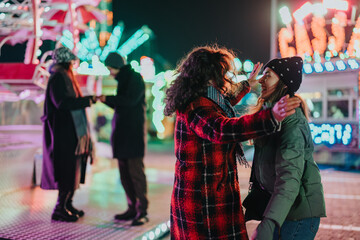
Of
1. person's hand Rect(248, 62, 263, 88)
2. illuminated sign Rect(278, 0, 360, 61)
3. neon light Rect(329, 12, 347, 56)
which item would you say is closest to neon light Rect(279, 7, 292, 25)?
illuminated sign Rect(278, 0, 360, 61)

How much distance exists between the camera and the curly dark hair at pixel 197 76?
203cm

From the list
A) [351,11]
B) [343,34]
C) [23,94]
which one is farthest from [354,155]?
[23,94]

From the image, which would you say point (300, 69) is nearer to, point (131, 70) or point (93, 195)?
point (131, 70)

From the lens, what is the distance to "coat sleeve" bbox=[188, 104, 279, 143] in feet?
5.69

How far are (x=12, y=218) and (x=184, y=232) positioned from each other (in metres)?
3.36

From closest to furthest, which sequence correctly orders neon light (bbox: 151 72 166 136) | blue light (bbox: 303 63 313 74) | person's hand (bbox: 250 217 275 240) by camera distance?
person's hand (bbox: 250 217 275 240) < blue light (bbox: 303 63 313 74) < neon light (bbox: 151 72 166 136)

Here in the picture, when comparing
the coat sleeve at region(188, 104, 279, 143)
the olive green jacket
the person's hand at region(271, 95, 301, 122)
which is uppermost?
the person's hand at region(271, 95, 301, 122)

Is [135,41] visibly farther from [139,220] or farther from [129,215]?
[139,220]

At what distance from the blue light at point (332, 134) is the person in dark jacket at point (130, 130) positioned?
26.0 ft

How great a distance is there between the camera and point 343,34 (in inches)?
453

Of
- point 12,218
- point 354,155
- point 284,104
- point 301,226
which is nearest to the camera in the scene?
point 284,104

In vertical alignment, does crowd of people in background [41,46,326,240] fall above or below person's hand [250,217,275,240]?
above

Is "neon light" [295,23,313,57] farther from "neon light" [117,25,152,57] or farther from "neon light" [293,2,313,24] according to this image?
"neon light" [117,25,152,57]

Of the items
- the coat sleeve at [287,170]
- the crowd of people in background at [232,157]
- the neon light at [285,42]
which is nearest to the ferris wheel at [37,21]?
the neon light at [285,42]
